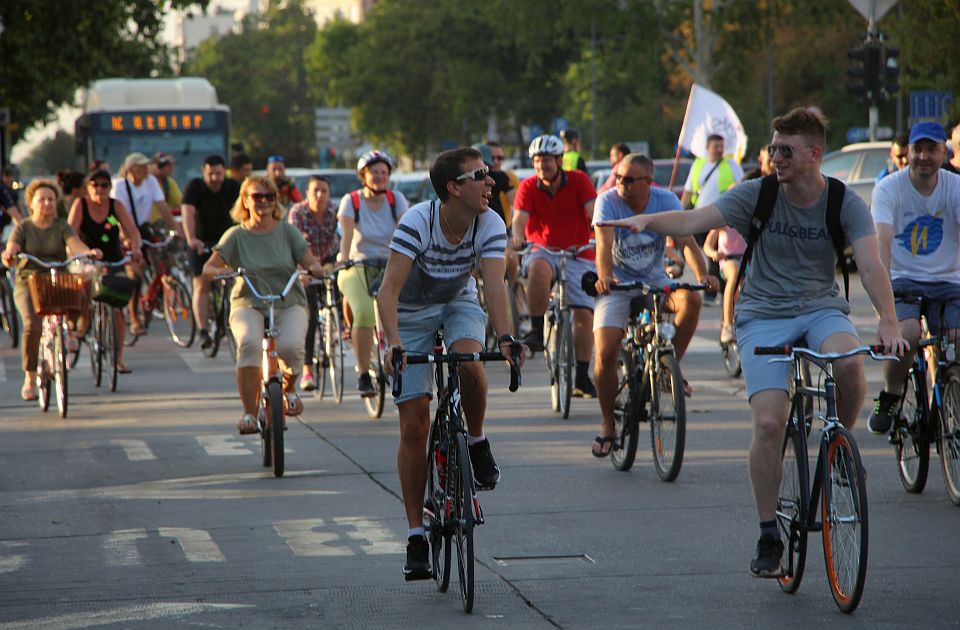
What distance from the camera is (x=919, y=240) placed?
870 cm

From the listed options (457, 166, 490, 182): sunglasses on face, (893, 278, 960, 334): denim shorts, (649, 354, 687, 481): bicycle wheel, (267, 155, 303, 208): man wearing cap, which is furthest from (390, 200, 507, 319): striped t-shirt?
(267, 155, 303, 208): man wearing cap

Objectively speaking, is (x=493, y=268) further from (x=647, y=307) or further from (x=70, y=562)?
(x=647, y=307)

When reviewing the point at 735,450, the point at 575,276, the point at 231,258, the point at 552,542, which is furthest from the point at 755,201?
the point at 575,276

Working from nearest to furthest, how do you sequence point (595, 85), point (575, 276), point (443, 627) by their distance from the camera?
1. point (443, 627)
2. point (575, 276)
3. point (595, 85)

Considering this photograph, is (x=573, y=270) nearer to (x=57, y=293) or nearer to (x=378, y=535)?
(x=57, y=293)

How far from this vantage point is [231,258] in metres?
10.3

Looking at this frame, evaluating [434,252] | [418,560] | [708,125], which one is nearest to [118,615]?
[418,560]

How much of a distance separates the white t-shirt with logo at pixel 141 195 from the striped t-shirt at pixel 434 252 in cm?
1201

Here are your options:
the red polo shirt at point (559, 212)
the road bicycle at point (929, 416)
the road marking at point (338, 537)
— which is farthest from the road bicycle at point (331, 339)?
the road bicycle at point (929, 416)

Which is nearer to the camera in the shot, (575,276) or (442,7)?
(575,276)

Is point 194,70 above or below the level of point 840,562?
above

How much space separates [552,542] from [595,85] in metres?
65.1

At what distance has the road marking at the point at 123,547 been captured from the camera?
724 cm

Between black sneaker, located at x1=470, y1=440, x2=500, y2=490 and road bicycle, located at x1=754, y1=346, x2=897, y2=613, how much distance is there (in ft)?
3.56
